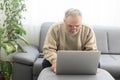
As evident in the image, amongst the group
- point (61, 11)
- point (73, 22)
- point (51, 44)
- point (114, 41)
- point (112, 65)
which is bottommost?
→ point (112, 65)

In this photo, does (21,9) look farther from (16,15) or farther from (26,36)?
(26,36)

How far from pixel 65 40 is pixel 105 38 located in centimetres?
125

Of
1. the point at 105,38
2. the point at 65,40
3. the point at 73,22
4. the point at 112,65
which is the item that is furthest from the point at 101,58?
the point at 73,22

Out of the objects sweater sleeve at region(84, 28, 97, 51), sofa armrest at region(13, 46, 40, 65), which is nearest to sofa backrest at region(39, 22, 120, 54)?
sofa armrest at region(13, 46, 40, 65)

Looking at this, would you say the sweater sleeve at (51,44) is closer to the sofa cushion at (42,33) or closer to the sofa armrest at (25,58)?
the sofa armrest at (25,58)

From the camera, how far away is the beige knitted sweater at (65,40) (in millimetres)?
2246

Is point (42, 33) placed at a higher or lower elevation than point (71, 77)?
higher

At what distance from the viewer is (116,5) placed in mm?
3570

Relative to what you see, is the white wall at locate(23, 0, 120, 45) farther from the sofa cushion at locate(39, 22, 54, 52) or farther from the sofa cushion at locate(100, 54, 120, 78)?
the sofa cushion at locate(100, 54, 120, 78)

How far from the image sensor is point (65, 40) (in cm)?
227

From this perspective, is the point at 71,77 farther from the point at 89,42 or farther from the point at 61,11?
the point at 61,11

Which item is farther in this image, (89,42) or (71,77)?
(89,42)

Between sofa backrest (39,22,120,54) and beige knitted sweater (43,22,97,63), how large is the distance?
110 centimetres

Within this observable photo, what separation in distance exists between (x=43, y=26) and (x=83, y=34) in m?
1.22
